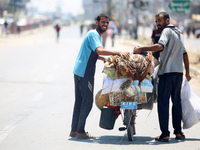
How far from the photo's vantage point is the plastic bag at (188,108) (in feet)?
22.3

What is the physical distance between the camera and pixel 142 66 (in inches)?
244

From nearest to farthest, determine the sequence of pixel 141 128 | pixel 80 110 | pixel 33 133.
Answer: pixel 80 110, pixel 33 133, pixel 141 128

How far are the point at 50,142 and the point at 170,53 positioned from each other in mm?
2095

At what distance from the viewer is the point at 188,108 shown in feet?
22.4

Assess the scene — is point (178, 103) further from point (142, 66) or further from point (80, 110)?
point (80, 110)

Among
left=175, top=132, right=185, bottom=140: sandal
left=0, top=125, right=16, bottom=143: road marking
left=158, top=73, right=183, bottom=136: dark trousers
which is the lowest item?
left=0, top=125, right=16, bottom=143: road marking

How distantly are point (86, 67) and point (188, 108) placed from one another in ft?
5.42

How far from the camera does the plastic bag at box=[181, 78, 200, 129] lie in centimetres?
679

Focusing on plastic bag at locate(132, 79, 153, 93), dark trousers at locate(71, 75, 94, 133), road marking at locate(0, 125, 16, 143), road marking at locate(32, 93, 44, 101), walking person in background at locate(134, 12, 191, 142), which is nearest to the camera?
plastic bag at locate(132, 79, 153, 93)

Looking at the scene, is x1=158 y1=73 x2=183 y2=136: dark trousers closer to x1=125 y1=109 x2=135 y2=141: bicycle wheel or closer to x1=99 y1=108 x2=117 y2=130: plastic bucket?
x1=125 y1=109 x2=135 y2=141: bicycle wheel

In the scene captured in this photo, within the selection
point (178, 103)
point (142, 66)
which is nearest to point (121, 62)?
point (142, 66)

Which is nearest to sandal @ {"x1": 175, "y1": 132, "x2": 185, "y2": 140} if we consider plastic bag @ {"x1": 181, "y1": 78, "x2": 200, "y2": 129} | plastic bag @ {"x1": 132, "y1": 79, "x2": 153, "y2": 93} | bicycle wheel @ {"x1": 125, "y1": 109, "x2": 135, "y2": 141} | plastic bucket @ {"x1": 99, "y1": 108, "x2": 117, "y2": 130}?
plastic bag @ {"x1": 181, "y1": 78, "x2": 200, "y2": 129}

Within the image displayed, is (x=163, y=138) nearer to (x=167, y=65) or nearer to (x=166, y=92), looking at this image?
(x=166, y=92)

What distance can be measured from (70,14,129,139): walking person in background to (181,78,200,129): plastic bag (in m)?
1.27
